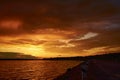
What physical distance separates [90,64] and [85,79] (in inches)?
246

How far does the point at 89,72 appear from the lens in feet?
96.3

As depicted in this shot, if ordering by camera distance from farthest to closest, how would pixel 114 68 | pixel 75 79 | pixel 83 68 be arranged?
pixel 114 68
pixel 75 79
pixel 83 68

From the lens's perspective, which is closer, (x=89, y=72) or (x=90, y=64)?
(x=89, y=72)

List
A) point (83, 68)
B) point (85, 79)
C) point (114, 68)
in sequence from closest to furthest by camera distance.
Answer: point (83, 68), point (85, 79), point (114, 68)

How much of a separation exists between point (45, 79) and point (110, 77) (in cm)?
7327

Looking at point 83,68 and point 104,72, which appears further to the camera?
point 104,72

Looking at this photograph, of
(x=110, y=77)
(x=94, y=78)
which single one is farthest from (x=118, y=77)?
(x=94, y=78)

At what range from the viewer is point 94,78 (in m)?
26.7

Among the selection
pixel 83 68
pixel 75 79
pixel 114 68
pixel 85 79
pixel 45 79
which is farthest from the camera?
pixel 45 79

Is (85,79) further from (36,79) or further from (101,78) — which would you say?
(36,79)

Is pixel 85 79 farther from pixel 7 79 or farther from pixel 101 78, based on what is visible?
pixel 7 79

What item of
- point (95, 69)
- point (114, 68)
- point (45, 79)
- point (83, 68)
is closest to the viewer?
point (83, 68)

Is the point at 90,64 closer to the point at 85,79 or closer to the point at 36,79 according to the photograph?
the point at 85,79

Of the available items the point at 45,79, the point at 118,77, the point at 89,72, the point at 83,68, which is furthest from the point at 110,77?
the point at 45,79
